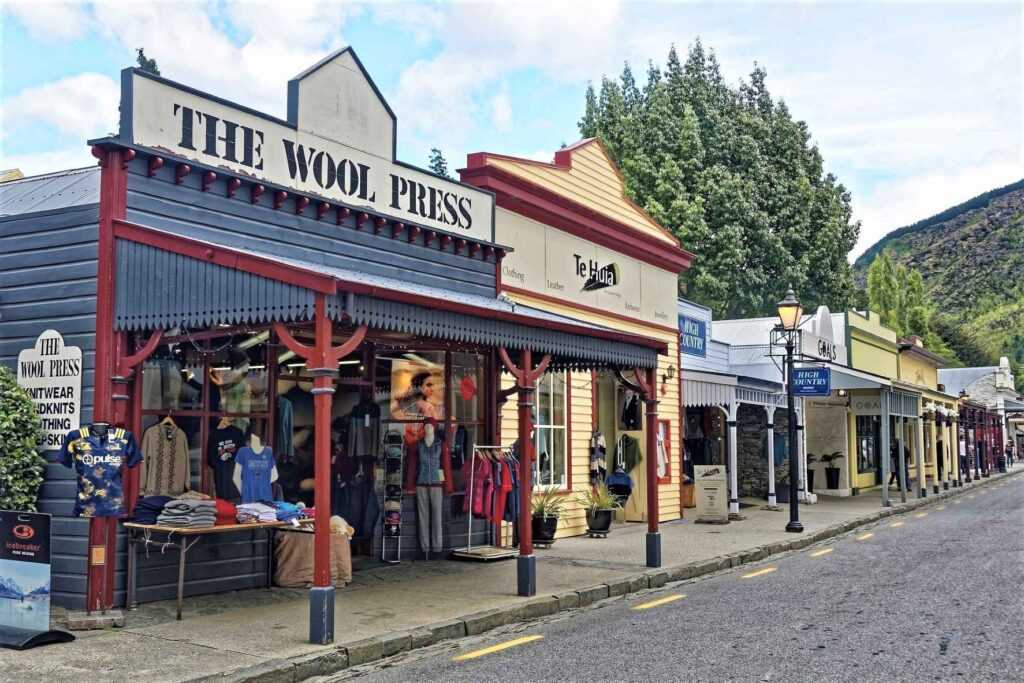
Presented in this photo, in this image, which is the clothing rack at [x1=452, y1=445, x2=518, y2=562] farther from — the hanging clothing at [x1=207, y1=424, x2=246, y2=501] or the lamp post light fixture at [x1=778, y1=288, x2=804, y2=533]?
the lamp post light fixture at [x1=778, y1=288, x2=804, y2=533]

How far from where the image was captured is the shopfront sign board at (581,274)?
1627 centimetres

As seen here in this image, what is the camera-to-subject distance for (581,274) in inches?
Answer: 713

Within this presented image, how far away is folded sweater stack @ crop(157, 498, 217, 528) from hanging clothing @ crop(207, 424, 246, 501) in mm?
1159

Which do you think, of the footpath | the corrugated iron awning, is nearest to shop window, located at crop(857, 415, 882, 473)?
the footpath

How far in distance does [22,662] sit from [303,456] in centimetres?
535

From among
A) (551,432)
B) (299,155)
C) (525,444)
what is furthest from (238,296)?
(551,432)

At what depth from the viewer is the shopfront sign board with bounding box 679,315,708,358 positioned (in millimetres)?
23172

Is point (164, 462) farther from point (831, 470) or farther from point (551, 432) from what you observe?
point (831, 470)

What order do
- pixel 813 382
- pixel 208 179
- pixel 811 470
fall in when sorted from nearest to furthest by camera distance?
pixel 208 179 < pixel 813 382 < pixel 811 470

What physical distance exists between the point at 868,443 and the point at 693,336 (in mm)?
14044

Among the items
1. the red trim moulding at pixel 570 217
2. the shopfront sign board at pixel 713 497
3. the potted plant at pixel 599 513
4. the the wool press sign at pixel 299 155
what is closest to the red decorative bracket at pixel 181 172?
the the wool press sign at pixel 299 155

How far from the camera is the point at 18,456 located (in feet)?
31.3

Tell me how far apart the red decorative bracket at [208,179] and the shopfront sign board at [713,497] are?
12544mm

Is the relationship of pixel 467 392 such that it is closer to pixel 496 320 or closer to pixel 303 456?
pixel 303 456
